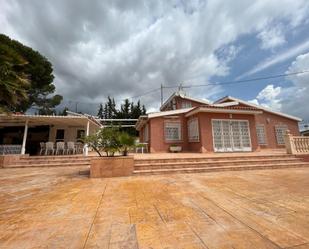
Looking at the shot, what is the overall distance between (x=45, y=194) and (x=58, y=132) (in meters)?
13.0

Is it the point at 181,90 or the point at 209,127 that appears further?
the point at 181,90

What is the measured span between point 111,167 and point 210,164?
418cm

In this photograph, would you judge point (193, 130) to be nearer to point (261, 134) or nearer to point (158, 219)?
point (261, 134)

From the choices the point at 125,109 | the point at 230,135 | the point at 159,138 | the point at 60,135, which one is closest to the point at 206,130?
the point at 230,135

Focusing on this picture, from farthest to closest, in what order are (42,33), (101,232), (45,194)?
(42,33)
(45,194)
(101,232)

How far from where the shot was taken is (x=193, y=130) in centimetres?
1204

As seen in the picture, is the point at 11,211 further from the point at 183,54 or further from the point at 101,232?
the point at 183,54

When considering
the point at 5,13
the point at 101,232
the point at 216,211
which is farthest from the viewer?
the point at 5,13

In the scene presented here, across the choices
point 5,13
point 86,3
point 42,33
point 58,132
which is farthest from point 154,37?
point 58,132

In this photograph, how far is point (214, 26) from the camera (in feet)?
33.6

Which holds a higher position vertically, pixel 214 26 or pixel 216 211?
pixel 214 26

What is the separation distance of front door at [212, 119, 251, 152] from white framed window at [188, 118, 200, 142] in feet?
3.87

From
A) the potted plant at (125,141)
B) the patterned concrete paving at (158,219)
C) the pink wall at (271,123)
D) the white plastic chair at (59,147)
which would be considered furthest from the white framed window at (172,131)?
the patterned concrete paving at (158,219)

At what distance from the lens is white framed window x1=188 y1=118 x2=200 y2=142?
11441 mm
